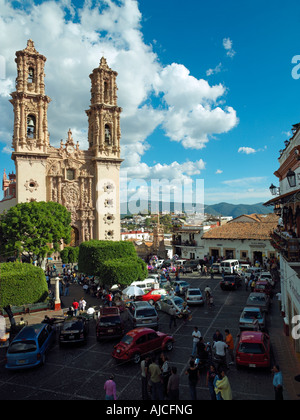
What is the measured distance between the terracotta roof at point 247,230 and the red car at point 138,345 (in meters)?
28.5

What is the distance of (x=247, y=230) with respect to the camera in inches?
1598

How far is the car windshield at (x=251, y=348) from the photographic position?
37.7 feet

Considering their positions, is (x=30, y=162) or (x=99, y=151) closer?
(x=30, y=162)

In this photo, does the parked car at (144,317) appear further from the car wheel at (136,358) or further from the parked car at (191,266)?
the parked car at (191,266)

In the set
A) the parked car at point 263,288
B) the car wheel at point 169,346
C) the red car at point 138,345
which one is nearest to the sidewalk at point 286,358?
the car wheel at point 169,346

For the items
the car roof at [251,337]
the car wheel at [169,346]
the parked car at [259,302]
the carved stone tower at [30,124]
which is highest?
the carved stone tower at [30,124]

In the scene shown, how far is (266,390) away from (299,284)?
3810 millimetres

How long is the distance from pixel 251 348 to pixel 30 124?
1687 inches

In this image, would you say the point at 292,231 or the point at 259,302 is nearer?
the point at 292,231

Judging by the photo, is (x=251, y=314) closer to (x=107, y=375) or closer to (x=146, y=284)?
(x=107, y=375)

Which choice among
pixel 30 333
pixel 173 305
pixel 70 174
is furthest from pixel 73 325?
pixel 70 174
